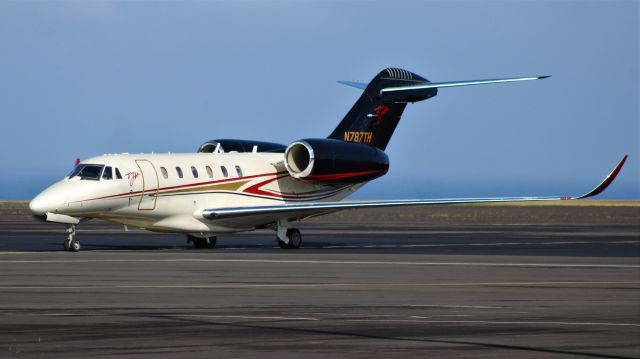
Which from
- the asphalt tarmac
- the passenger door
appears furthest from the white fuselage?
the asphalt tarmac

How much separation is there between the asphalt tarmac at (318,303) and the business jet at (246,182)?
4.10 ft

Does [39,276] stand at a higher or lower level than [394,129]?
lower

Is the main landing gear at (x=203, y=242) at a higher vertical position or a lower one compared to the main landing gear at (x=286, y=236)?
lower

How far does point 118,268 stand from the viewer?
81.3 ft

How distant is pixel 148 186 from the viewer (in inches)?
1287

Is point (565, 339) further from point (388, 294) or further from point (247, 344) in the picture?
point (388, 294)

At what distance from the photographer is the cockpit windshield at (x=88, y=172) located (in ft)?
104

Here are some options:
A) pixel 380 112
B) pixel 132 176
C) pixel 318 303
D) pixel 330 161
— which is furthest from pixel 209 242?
pixel 318 303

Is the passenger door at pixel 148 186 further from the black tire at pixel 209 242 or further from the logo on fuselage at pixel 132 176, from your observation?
the black tire at pixel 209 242

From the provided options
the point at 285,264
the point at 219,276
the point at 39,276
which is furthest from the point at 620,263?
the point at 39,276

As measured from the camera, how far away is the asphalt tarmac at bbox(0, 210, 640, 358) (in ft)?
41.7

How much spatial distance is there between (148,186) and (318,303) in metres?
15.9

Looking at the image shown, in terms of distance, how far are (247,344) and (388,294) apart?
673 cm

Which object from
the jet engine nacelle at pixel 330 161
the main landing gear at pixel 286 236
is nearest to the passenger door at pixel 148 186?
the main landing gear at pixel 286 236
